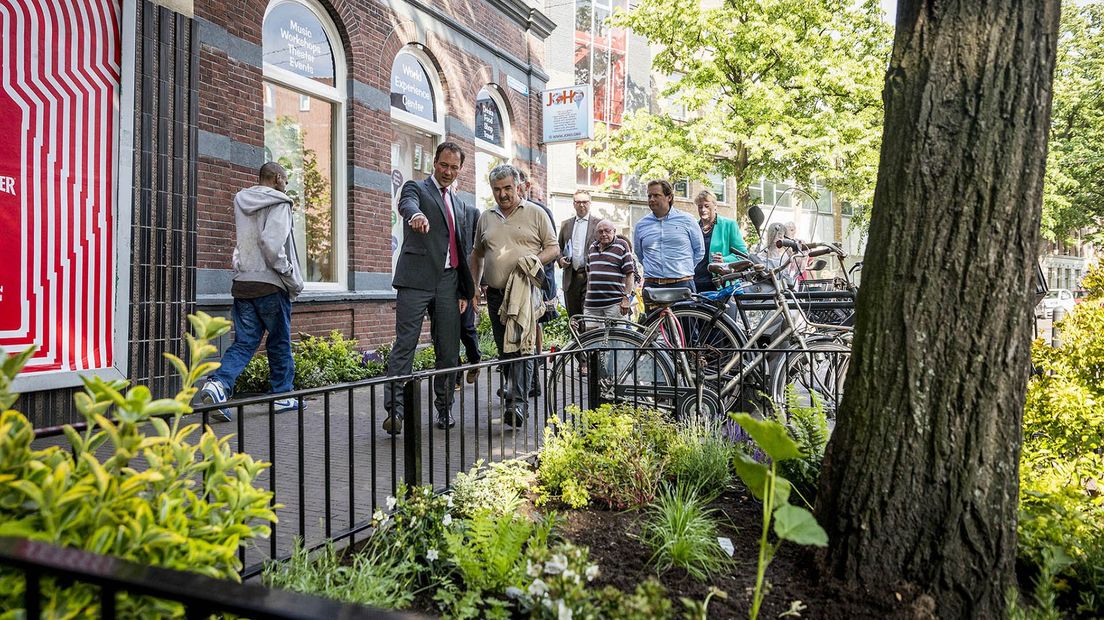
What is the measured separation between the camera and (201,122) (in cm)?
816

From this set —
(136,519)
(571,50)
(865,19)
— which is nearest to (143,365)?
(136,519)

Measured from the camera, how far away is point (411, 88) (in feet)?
40.1

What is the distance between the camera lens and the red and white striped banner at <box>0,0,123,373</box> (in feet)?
18.7

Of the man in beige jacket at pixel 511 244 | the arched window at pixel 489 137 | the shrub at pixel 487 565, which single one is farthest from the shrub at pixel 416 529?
the arched window at pixel 489 137

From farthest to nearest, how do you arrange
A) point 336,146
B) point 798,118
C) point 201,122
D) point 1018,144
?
point 798,118 → point 336,146 → point 201,122 → point 1018,144

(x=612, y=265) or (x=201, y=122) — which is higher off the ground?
(x=201, y=122)

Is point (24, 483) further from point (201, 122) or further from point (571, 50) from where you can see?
point (571, 50)

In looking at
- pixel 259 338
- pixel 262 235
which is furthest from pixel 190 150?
pixel 259 338

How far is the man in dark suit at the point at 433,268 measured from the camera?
6.16 m

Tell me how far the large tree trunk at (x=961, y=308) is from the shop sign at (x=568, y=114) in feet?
42.1

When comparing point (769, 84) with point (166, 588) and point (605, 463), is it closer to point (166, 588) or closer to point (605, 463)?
point (605, 463)

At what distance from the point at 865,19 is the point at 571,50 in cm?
1010

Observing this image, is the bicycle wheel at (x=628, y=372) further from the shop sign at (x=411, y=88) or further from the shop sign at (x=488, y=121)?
the shop sign at (x=488, y=121)

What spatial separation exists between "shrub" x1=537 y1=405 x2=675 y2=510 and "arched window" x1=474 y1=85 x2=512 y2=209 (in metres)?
10.1
